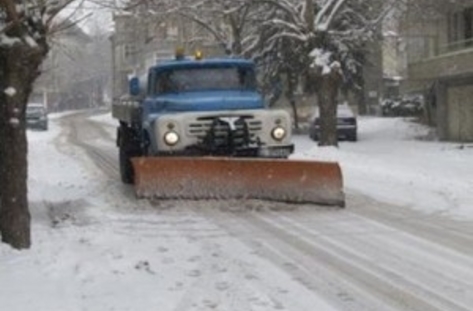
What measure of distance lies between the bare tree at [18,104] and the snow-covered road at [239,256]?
11.6 inches

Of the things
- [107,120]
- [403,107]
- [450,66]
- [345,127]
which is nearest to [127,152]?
[450,66]

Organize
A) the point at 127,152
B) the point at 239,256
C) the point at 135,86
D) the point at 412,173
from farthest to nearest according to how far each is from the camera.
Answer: the point at 412,173, the point at 127,152, the point at 135,86, the point at 239,256

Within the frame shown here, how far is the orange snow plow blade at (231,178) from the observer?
46.5 feet

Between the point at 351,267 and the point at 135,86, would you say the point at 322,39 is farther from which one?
the point at 351,267

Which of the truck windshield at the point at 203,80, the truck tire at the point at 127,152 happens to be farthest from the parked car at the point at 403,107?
the truck windshield at the point at 203,80

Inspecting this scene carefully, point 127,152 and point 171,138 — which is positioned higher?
point 171,138

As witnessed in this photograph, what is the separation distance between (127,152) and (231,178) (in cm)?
473

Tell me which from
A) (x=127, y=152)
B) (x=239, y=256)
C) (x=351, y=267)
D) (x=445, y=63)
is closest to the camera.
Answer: (x=351, y=267)

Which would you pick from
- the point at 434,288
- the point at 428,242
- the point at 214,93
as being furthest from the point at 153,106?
the point at 434,288

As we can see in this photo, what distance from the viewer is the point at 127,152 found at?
61.1 ft

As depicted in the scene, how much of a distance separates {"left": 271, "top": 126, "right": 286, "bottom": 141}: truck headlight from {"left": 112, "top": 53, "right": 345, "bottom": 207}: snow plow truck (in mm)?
16

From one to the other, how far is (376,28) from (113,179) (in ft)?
51.2

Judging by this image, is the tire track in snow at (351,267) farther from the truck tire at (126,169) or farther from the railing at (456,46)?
the railing at (456,46)

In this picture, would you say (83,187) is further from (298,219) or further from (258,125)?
(298,219)
